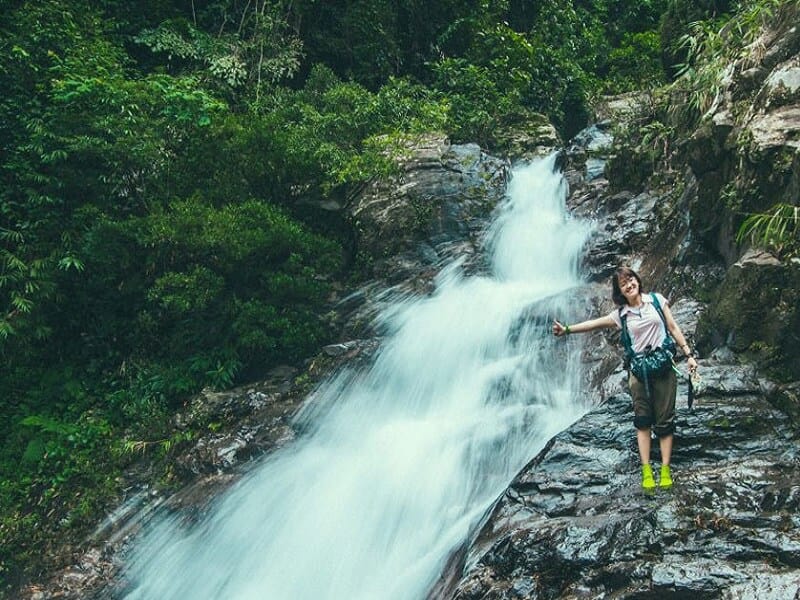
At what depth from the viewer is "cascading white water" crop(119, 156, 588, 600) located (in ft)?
21.8

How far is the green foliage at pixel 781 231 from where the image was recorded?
19.1 ft

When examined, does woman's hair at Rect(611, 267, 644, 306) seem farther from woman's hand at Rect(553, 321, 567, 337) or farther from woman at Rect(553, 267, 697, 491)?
woman's hand at Rect(553, 321, 567, 337)

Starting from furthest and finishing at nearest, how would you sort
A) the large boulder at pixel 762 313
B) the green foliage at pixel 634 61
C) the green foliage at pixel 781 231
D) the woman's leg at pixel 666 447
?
the green foliage at pixel 634 61
the green foliage at pixel 781 231
the large boulder at pixel 762 313
the woman's leg at pixel 666 447

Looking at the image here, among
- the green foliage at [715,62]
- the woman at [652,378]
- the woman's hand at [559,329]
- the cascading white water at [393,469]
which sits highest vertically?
the green foliage at [715,62]

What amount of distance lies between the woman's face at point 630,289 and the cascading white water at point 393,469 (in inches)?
101

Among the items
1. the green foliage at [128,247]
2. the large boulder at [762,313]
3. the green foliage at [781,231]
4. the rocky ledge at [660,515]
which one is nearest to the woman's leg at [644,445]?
the rocky ledge at [660,515]

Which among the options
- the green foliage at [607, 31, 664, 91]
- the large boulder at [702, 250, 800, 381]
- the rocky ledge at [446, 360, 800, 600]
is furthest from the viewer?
the green foliage at [607, 31, 664, 91]

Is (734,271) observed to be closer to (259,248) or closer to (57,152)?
(259,248)

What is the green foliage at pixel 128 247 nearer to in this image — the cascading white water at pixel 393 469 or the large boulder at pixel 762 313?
the cascading white water at pixel 393 469

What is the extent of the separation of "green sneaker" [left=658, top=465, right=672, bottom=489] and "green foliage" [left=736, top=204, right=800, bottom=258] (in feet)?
8.31

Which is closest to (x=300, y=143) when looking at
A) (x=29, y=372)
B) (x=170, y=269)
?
(x=170, y=269)

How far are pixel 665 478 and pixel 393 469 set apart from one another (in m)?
3.70

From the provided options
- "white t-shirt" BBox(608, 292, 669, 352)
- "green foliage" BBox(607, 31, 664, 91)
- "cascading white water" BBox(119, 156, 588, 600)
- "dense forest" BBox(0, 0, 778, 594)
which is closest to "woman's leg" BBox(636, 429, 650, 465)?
"white t-shirt" BBox(608, 292, 669, 352)

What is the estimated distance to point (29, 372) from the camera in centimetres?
1116
